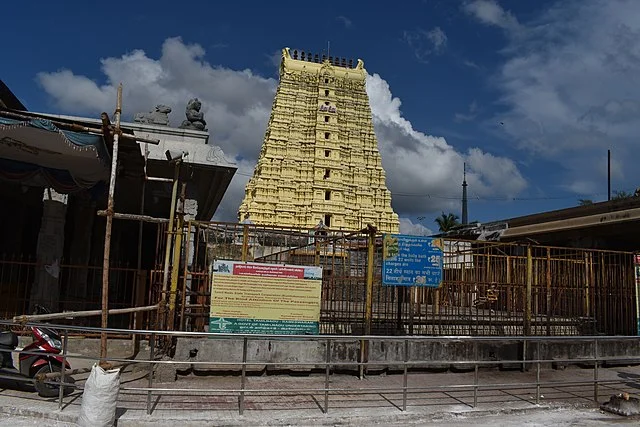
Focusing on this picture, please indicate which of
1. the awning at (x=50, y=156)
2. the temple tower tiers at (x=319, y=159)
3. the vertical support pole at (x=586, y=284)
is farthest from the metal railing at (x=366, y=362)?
the temple tower tiers at (x=319, y=159)

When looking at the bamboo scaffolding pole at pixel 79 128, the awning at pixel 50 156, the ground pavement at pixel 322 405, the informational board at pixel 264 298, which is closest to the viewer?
the ground pavement at pixel 322 405

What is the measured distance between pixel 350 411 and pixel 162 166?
746 cm

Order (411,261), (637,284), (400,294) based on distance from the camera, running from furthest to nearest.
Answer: (637,284) → (400,294) → (411,261)

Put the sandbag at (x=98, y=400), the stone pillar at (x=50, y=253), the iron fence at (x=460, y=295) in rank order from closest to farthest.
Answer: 1. the sandbag at (x=98, y=400)
2. the iron fence at (x=460, y=295)
3. the stone pillar at (x=50, y=253)

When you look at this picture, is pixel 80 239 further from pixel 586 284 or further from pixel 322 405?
pixel 586 284

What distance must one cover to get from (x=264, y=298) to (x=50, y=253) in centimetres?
549

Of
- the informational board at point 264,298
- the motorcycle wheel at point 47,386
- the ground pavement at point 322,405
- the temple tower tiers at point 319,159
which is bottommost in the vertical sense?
the ground pavement at point 322,405

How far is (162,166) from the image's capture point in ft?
39.5

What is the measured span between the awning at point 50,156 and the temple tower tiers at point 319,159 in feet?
111

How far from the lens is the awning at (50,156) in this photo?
809 centimetres

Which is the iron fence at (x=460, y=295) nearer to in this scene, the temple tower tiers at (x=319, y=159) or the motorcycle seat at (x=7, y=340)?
the motorcycle seat at (x=7, y=340)

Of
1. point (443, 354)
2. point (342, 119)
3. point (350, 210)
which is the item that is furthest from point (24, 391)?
point (342, 119)

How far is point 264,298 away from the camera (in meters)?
8.80

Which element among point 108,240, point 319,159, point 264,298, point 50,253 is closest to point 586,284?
point 264,298
